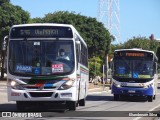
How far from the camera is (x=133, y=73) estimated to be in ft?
100

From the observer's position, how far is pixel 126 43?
337 ft

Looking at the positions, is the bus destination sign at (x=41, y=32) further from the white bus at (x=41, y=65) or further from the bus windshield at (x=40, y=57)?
the bus windshield at (x=40, y=57)

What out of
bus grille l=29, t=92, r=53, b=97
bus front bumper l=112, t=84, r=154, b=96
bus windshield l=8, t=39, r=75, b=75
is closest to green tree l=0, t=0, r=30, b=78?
bus front bumper l=112, t=84, r=154, b=96

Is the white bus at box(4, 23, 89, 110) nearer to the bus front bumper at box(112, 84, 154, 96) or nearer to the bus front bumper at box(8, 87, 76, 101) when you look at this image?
the bus front bumper at box(8, 87, 76, 101)

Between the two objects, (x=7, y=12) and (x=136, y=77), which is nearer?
(x=136, y=77)

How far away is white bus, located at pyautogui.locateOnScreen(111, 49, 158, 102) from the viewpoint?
30.5 m

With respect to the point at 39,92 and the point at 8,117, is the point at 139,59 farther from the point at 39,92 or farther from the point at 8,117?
the point at 8,117

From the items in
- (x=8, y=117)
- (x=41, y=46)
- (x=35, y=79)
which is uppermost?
(x=41, y=46)

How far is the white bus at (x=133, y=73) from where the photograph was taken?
100ft

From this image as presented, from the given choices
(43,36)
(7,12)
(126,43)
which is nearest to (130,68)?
(43,36)

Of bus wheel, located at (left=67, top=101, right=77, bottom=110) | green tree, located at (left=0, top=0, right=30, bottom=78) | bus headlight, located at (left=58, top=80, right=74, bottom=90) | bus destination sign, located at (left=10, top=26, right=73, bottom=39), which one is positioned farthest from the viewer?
green tree, located at (left=0, top=0, right=30, bottom=78)

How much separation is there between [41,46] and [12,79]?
1.77 metres

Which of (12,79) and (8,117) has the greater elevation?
(12,79)

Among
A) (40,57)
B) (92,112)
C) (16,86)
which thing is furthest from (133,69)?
(16,86)
